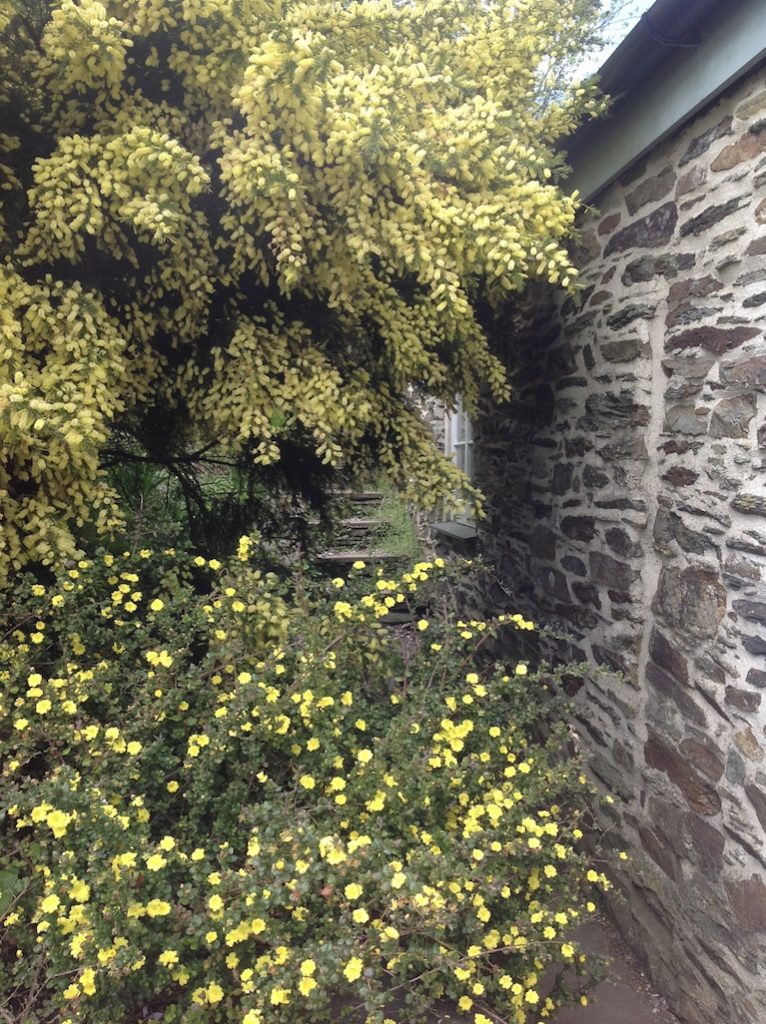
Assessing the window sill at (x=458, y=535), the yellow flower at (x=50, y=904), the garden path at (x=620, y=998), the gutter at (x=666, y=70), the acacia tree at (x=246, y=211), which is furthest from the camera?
the window sill at (x=458, y=535)

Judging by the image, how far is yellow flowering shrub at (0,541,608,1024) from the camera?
174 centimetres

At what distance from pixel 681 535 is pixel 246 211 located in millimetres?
2072

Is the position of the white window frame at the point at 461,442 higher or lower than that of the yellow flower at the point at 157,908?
higher

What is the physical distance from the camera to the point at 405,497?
3.21 meters

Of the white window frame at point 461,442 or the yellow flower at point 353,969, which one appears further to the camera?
the white window frame at point 461,442

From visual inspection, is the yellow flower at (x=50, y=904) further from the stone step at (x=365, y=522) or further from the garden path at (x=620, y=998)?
the stone step at (x=365, y=522)

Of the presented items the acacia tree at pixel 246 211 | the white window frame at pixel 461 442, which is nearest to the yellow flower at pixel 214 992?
the acacia tree at pixel 246 211

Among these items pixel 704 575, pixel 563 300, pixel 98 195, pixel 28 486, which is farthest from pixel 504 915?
pixel 563 300

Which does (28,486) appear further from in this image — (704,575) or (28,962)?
(704,575)

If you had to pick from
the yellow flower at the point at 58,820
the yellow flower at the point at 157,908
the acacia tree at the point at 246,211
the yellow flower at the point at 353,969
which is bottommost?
the yellow flower at the point at 353,969

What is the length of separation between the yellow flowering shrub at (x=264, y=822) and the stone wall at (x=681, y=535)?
0.50 m

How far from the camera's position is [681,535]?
264cm

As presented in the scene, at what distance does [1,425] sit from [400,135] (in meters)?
1.62

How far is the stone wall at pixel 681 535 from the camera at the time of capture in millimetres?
2232
